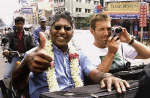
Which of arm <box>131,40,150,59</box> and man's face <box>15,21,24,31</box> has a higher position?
man's face <box>15,21,24,31</box>

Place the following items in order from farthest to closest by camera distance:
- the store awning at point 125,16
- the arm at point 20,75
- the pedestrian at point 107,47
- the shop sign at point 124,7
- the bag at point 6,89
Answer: the shop sign at point 124,7 → the store awning at point 125,16 → the bag at point 6,89 → the pedestrian at point 107,47 → the arm at point 20,75

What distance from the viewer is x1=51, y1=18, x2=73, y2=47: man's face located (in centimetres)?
264

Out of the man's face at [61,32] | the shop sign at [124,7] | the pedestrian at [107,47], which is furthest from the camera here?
the shop sign at [124,7]

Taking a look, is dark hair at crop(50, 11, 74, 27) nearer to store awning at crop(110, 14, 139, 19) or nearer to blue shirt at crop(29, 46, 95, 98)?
blue shirt at crop(29, 46, 95, 98)

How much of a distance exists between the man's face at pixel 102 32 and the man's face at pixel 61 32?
58cm

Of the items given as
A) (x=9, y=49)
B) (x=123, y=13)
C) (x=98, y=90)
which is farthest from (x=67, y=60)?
(x=123, y=13)

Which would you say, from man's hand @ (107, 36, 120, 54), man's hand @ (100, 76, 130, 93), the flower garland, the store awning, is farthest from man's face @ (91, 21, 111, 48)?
the store awning

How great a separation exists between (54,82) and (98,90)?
2.54ft

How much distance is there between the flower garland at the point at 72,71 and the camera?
245 centimetres

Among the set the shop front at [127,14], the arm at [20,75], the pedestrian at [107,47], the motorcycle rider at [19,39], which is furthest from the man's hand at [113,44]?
the shop front at [127,14]

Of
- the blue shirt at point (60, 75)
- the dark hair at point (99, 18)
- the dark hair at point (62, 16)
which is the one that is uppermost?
the dark hair at point (62, 16)

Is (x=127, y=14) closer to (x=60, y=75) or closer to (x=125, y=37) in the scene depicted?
(x=125, y=37)

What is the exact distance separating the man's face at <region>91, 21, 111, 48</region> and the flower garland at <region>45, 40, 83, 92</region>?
522mm

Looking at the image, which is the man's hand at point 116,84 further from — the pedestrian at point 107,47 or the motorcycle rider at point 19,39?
the motorcycle rider at point 19,39
